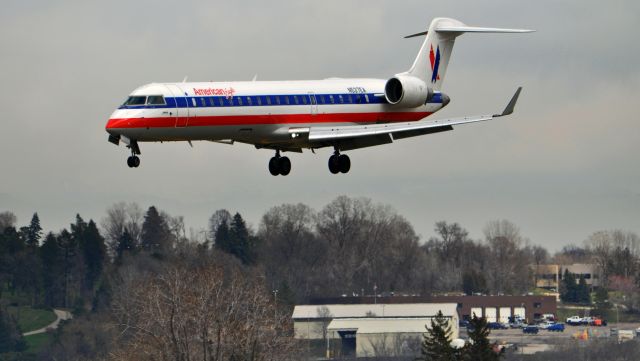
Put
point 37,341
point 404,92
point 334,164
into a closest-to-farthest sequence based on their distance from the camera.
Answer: point 334,164
point 404,92
point 37,341

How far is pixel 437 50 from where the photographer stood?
285ft

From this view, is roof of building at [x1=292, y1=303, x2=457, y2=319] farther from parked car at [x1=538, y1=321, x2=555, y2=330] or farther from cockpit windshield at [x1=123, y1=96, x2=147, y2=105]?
cockpit windshield at [x1=123, y1=96, x2=147, y2=105]

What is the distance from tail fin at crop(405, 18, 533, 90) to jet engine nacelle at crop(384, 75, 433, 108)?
5408mm

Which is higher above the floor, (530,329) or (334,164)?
(334,164)

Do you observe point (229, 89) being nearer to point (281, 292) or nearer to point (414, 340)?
point (414, 340)

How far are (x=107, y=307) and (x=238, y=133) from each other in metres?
120

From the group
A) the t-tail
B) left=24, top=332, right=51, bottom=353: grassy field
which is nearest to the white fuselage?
the t-tail

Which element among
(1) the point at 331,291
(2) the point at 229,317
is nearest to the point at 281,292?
(1) the point at 331,291

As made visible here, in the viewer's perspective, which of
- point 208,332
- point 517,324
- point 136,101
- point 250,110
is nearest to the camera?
point 136,101

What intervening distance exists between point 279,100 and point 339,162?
5.09 meters

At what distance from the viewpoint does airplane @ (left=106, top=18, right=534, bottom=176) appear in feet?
233

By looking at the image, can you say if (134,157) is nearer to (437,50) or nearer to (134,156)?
(134,156)

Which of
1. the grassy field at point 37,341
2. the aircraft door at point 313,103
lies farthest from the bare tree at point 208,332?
the grassy field at point 37,341

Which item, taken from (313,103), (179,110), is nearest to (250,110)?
(179,110)
